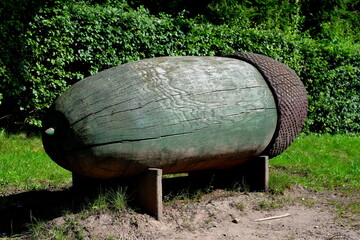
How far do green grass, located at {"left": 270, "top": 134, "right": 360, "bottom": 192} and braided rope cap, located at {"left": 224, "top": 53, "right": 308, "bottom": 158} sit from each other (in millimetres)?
574

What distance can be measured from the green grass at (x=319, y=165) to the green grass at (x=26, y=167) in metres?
2.69

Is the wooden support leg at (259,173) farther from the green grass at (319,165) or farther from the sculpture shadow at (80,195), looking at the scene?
the green grass at (319,165)

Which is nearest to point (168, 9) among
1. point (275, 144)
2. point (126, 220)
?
point (275, 144)

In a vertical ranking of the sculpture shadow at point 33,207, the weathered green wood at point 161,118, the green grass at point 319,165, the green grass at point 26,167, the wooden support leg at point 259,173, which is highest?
the weathered green wood at point 161,118

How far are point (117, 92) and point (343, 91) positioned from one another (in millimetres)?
8247

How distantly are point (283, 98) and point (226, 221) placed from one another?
1.39 m

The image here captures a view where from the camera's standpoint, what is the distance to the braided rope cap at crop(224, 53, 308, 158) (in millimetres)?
4473

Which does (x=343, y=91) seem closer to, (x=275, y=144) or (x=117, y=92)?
(x=275, y=144)

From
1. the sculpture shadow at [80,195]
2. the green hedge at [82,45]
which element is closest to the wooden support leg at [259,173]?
the sculpture shadow at [80,195]

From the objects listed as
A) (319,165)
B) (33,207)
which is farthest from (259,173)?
(319,165)

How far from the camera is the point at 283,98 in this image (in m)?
4.47

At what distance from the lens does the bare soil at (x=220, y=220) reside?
11.7 ft

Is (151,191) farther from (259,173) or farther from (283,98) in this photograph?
(283,98)

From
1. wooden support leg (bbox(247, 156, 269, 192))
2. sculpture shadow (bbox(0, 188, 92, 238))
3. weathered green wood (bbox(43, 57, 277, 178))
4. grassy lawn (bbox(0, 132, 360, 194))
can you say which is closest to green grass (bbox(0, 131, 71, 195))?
grassy lawn (bbox(0, 132, 360, 194))
